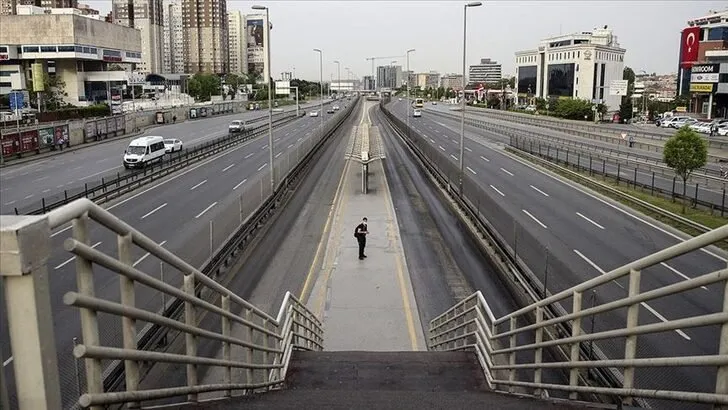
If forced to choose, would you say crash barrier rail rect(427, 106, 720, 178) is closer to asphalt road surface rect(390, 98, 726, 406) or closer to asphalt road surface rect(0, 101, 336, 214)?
asphalt road surface rect(390, 98, 726, 406)

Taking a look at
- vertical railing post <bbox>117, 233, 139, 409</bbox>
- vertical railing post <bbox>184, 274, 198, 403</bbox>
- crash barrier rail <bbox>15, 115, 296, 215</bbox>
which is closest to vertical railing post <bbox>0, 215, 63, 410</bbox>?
vertical railing post <bbox>117, 233, 139, 409</bbox>

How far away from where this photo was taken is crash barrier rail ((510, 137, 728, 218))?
31031mm

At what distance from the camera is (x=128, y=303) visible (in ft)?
12.2

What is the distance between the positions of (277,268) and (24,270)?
61.9 feet

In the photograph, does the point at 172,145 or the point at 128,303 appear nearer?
the point at 128,303

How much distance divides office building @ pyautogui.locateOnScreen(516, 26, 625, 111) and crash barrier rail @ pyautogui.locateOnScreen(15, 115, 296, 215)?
345ft

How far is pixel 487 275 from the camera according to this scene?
67.5ft

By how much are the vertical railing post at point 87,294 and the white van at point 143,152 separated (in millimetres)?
43990

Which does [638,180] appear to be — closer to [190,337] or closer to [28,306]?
[190,337]

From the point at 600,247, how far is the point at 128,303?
2218cm

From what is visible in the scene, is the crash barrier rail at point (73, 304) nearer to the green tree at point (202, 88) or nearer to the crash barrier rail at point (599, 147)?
the crash barrier rail at point (599, 147)

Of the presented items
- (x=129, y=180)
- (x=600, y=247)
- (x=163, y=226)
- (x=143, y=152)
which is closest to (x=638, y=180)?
(x=600, y=247)

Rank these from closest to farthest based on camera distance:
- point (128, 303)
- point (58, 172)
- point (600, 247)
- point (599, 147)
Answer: point (128, 303), point (600, 247), point (58, 172), point (599, 147)

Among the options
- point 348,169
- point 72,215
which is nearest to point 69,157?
point 348,169
